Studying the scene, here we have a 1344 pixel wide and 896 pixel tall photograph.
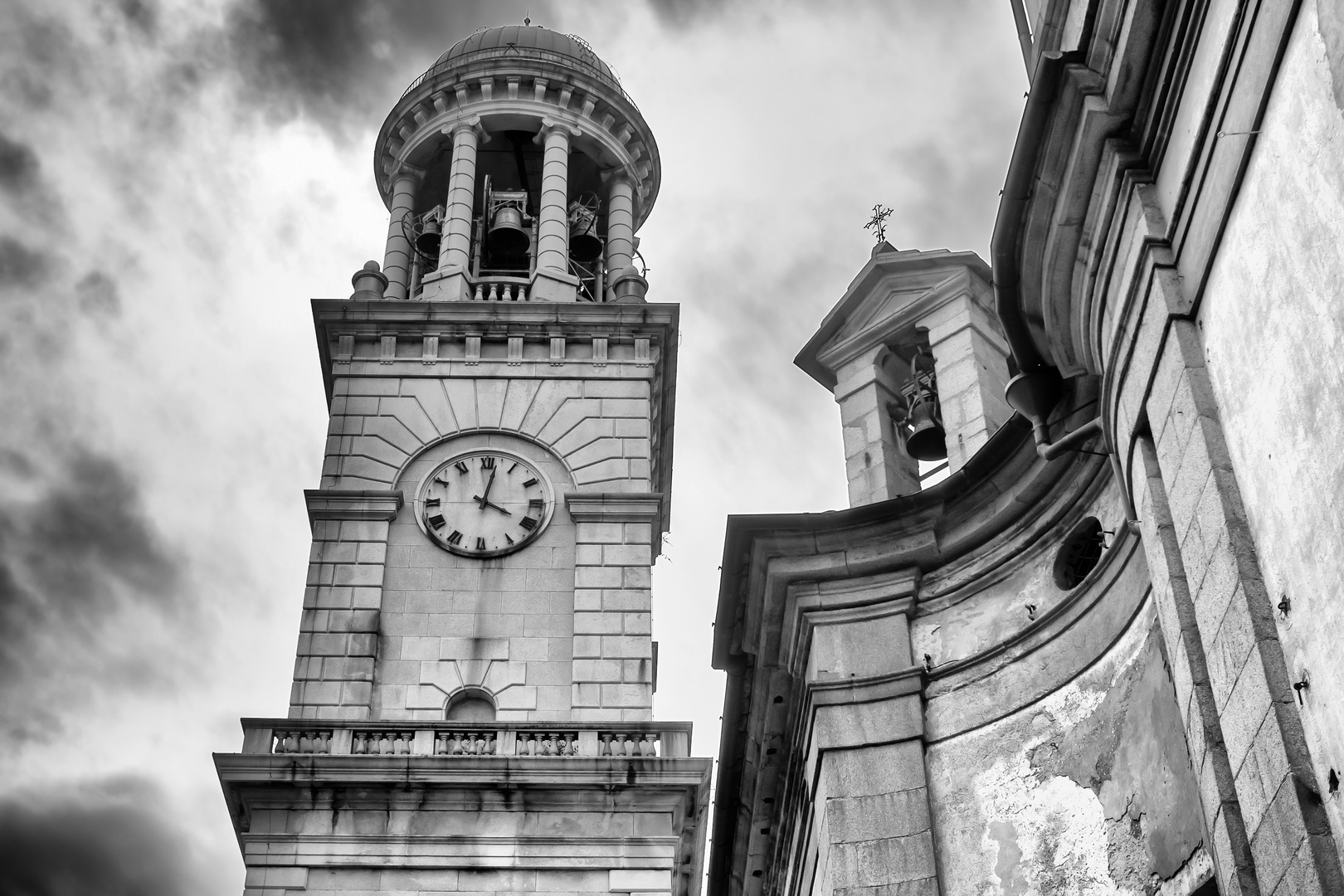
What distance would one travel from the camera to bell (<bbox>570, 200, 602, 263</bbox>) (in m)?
36.6

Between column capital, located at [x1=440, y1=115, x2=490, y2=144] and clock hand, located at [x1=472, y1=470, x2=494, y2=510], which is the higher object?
column capital, located at [x1=440, y1=115, x2=490, y2=144]

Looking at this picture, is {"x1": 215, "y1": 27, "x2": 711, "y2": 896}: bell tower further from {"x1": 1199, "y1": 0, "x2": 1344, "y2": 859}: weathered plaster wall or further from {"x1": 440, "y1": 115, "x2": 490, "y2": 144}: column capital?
{"x1": 1199, "y1": 0, "x2": 1344, "y2": 859}: weathered plaster wall

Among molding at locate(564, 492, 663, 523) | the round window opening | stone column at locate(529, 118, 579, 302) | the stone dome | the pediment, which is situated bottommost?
the round window opening

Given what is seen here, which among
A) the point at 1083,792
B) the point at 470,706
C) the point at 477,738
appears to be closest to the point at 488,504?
the point at 470,706

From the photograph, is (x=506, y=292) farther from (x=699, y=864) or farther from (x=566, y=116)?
(x=699, y=864)

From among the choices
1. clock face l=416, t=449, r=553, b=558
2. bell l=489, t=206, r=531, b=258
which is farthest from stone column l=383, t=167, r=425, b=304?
clock face l=416, t=449, r=553, b=558

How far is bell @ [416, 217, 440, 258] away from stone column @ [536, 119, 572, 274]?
2.12m

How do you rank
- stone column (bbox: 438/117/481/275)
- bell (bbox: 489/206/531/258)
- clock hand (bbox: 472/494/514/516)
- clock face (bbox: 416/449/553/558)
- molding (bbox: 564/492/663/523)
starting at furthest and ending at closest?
bell (bbox: 489/206/531/258)
stone column (bbox: 438/117/481/275)
clock hand (bbox: 472/494/514/516)
molding (bbox: 564/492/663/523)
clock face (bbox: 416/449/553/558)

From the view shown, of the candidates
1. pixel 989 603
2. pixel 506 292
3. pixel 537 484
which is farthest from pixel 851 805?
pixel 506 292

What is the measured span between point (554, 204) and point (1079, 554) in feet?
67.4

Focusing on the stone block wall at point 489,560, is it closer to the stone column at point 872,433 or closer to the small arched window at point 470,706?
the small arched window at point 470,706

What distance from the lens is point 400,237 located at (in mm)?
35875

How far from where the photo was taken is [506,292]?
3356cm

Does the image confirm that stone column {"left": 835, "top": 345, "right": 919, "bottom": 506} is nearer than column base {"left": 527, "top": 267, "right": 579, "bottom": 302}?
Yes
